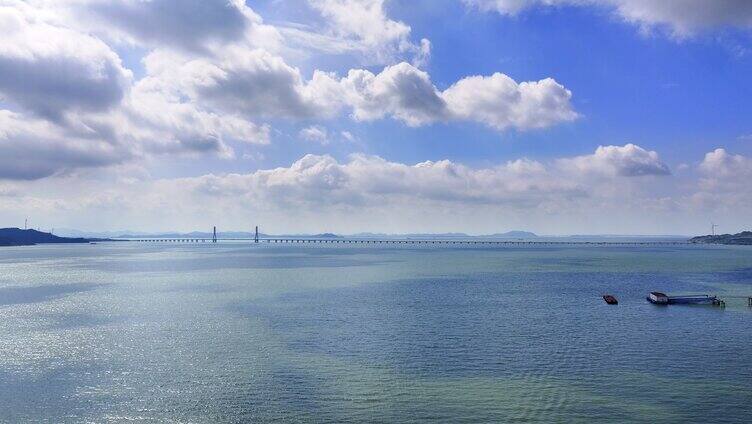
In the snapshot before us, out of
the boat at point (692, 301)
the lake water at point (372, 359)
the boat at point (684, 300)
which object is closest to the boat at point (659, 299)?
the boat at point (684, 300)

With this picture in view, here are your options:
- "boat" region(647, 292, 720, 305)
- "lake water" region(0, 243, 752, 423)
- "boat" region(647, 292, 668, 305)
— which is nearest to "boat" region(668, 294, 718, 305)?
"boat" region(647, 292, 720, 305)

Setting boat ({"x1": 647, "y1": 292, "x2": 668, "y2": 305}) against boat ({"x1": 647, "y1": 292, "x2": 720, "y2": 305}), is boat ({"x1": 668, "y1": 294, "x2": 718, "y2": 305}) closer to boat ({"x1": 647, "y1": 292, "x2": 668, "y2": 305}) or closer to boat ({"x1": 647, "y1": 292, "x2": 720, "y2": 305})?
boat ({"x1": 647, "y1": 292, "x2": 720, "y2": 305})

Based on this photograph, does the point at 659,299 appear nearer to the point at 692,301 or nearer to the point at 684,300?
the point at 684,300

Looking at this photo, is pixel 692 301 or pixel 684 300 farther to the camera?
pixel 684 300

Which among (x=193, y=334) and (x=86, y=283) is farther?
(x=86, y=283)

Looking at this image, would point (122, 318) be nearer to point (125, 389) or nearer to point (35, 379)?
point (35, 379)

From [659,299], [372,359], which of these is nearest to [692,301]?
[659,299]

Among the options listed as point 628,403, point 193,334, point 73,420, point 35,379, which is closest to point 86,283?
point 193,334

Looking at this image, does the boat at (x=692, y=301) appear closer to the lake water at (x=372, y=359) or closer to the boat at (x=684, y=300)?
the boat at (x=684, y=300)

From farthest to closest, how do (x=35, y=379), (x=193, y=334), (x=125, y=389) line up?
1. (x=193, y=334)
2. (x=35, y=379)
3. (x=125, y=389)
